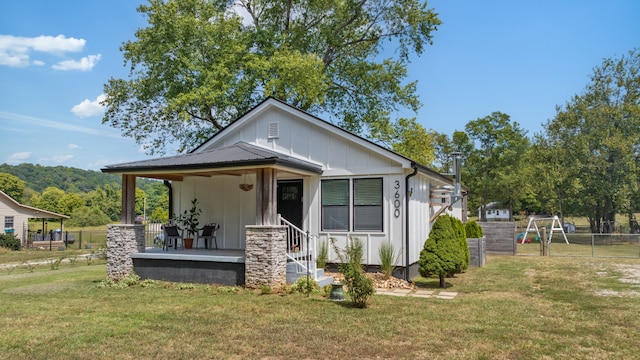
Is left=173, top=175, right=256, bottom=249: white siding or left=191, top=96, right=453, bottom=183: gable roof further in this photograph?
left=173, top=175, right=256, bottom=249: white siding

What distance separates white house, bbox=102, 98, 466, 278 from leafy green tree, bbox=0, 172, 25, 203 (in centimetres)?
4946

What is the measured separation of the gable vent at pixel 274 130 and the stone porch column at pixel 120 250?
4.26m

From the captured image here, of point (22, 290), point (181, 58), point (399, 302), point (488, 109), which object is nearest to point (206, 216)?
point (22, 290)

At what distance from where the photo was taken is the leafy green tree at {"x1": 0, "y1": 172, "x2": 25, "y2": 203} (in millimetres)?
51066

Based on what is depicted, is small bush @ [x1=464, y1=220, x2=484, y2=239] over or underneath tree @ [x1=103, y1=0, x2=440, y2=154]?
underneath

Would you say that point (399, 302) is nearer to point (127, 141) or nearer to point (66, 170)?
point (127, 141)

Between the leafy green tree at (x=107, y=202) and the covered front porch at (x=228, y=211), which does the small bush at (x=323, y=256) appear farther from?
the leafy green tree at (x=107, y=202)

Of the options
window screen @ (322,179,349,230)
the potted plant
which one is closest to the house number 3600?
window screen @ (322,179,349,230)

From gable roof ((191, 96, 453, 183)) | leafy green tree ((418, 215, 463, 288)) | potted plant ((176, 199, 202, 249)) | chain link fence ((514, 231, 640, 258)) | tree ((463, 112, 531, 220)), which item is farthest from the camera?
tree ((463, 112, 531, 220))

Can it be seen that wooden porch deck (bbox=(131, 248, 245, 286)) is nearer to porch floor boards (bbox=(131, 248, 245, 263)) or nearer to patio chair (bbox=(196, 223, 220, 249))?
porch floor boards (bbox=(131, 248, 245, 263))

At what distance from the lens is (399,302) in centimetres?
808

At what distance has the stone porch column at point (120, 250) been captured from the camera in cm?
1076

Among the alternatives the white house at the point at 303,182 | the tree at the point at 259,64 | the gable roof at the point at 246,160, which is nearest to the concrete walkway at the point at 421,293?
the white house at the point at 303,182

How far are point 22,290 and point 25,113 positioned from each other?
76.4 ft
